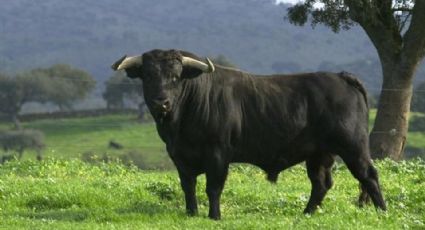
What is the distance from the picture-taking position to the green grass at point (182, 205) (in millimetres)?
11961

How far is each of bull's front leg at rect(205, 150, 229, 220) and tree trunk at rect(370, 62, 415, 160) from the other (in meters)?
12.5

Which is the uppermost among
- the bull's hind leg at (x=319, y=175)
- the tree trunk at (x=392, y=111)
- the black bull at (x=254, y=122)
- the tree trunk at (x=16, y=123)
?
the black bull at (x=254, y=122)

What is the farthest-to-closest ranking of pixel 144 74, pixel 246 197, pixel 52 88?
pixel 52 88 < pixel 246 197 < pixel 144 74

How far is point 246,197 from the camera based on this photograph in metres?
14.8

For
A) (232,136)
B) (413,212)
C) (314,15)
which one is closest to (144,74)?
(232,136)

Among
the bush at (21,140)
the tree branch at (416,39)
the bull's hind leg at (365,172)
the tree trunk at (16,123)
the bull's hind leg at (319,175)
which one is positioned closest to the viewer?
the bull's hind leg at (365,172)

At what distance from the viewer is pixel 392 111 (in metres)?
24.8

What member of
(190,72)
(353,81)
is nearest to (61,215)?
(190,72)

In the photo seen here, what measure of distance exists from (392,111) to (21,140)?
64.9 meters

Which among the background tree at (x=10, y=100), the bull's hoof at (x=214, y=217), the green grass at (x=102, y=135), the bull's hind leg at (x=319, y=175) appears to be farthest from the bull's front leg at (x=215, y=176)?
the background tree at (x=10, y=100)

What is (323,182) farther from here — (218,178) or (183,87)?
(183,87)

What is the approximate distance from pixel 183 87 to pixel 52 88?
11171 centimetres

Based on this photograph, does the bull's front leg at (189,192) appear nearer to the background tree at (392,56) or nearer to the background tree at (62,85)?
the background tree at (392,56)

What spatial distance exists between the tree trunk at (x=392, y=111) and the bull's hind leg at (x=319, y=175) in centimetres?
1084
